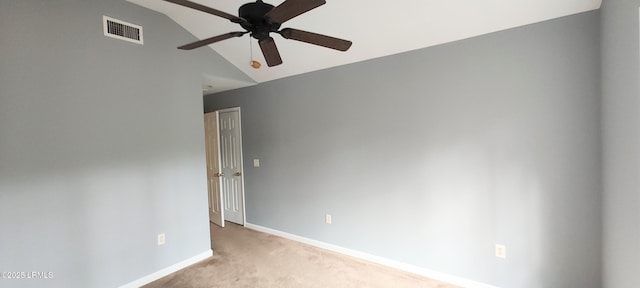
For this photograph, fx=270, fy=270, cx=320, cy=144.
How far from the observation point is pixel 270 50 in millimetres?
1629

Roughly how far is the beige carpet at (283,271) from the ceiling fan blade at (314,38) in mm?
2139

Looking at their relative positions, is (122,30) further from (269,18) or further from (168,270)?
(168,270)

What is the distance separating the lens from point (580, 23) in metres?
1.92

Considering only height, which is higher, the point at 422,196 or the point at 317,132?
the point at 317,132

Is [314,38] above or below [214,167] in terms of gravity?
above

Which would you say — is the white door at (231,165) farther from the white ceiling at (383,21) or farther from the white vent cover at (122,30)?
the white vent cover at (122,30)

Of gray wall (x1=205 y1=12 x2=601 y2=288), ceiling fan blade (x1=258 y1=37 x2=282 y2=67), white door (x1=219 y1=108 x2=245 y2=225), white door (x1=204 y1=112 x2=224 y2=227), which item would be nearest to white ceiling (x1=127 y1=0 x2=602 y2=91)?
gray wall (x1=205 y1=12 x2=601 y2=288)

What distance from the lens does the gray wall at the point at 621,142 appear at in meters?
1.16

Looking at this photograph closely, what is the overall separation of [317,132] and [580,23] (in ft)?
→ 8.12

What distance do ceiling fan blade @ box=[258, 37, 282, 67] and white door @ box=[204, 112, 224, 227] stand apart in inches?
107

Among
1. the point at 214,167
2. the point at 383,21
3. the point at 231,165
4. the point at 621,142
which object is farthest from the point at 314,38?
the point at 214,167

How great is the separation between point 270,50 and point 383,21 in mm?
1219

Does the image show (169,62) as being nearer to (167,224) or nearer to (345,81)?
(167,224)

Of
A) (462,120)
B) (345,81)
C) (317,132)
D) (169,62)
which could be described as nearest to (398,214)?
(462,120)
